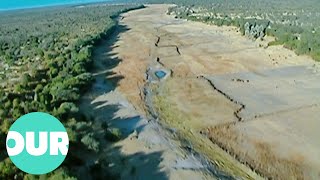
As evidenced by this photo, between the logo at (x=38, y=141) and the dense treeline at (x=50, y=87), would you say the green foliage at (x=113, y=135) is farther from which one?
the logo at (x=38, y=141)

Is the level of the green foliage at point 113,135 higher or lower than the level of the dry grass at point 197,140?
higher

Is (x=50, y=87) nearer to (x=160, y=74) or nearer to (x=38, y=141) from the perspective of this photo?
(x=160, y=74)

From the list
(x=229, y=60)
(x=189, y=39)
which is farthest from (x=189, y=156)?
(x=189, y=39)

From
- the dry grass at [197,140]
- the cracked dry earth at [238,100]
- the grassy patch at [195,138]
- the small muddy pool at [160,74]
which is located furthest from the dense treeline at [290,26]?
the dry grass at [197,140]

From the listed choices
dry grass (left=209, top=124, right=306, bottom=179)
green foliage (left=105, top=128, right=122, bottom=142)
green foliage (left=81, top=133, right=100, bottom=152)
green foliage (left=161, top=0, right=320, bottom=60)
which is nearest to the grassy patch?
dry grass (left=209, top=124, right=306, bottom=179)

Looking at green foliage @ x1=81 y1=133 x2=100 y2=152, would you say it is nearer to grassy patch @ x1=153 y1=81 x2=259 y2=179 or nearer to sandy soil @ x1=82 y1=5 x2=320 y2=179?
sandy soil @ x1=82 y1=5 x2=320 y2=179

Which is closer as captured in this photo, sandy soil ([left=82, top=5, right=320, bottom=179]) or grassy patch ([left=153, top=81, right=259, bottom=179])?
grassy patch ([left=153, top=81, right=259, bottom=179])

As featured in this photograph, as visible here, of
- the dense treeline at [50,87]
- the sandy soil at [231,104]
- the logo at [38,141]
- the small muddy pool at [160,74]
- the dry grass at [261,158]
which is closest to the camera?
the logo at [38,141]
